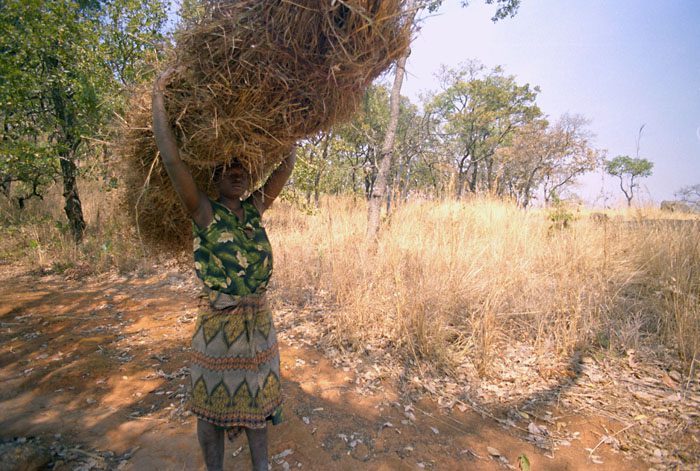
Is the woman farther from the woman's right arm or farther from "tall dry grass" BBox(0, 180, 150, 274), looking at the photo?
"tall dry grass" BBox(0, 180, 150, 274)

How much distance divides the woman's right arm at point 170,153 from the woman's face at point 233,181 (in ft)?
0.51

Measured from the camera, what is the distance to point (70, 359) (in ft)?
10.1

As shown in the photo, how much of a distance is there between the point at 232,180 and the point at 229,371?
0.96 meters

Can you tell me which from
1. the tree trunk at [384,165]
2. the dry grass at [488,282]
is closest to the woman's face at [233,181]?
the dry grass at [488,282]

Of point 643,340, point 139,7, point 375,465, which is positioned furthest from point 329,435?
point 139,7

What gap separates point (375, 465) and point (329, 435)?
389 millimetres

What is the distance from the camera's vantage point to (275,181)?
194 cm

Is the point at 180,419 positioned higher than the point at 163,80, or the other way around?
the point at 163,80

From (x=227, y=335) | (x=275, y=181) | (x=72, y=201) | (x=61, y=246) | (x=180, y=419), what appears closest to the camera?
(x=227, y=335)

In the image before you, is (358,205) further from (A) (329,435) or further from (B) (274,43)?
(B) (274,43)

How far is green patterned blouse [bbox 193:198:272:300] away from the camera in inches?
60.6

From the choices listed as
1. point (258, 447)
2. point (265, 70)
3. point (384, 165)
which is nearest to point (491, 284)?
point (384, 165)

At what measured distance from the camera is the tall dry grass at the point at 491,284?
9.68 ft

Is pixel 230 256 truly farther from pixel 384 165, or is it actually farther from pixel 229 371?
pixel 384 165
